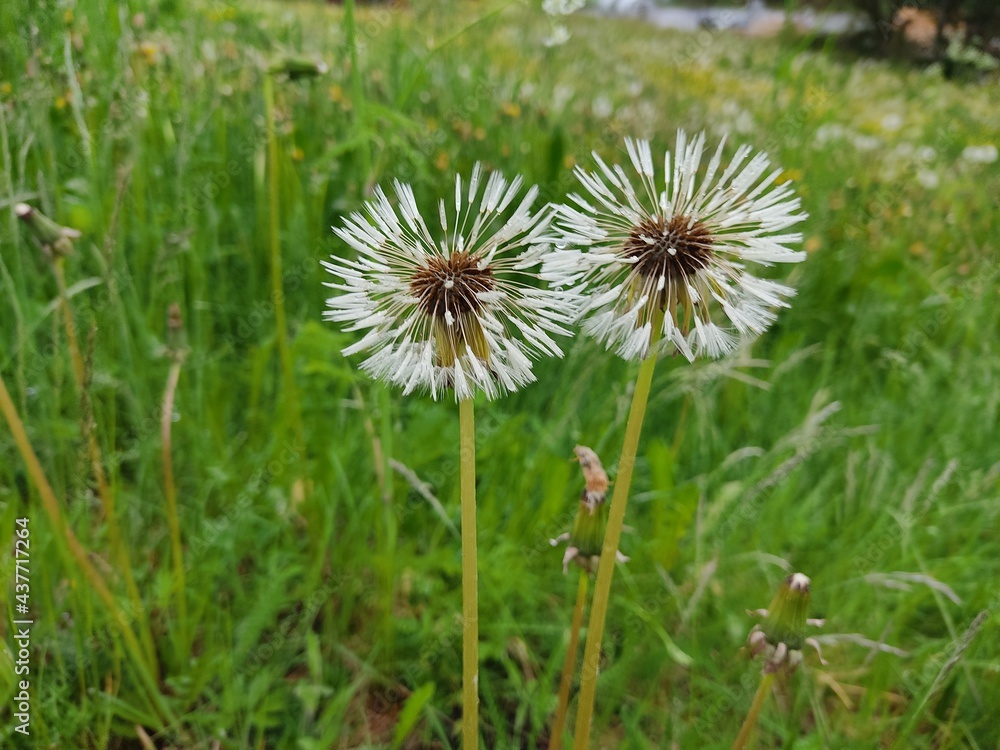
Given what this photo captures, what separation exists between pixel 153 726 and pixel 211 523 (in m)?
0.41

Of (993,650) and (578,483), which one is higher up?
(578,483)

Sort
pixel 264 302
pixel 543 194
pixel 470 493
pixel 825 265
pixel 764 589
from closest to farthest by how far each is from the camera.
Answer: pixel 470 493 → pixel 764 589 → pixel 264 302 → pixel 543 194 → pixel 825 265

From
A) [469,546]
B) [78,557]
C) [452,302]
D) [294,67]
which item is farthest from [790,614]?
[294,67]

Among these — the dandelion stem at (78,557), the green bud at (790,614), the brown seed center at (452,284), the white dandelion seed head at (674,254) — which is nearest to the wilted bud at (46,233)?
the dandelion stem at (78,557)

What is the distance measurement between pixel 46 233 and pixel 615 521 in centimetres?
89

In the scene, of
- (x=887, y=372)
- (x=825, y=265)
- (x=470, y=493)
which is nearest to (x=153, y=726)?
(x=470, y=493)

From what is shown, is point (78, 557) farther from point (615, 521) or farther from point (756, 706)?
point (756, 706)

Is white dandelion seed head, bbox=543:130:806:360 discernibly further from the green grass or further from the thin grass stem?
the thin grass stem

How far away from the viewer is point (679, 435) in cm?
192

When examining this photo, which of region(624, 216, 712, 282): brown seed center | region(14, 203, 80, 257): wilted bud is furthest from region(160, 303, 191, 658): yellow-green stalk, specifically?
region(624, 216, 712, 282): brown seed center

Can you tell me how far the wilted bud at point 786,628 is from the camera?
0.89 metres

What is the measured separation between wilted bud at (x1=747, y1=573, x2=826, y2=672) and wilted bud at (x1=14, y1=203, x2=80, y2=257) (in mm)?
1082

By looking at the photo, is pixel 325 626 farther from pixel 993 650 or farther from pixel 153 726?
pixel 993 650

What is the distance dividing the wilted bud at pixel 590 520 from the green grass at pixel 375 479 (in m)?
0.45
